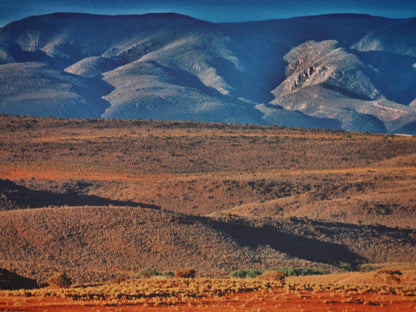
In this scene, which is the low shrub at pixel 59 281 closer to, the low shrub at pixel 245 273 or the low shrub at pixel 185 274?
the low shrub at pixel 185 274

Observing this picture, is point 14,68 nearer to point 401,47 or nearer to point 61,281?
point 401,47

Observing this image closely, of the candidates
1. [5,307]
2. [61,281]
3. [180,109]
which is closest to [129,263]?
[61,281]

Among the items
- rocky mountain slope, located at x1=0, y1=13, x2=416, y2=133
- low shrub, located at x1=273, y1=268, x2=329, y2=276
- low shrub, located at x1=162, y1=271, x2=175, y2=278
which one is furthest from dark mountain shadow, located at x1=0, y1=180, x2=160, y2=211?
rocky mountain slope, located at x1=0, y1=13, x2=416, y2=133

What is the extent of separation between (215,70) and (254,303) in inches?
5086

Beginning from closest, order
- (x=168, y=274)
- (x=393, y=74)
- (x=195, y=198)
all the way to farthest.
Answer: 1. (x=168, y=274)
2. (x=195, y=198)
3. (x=393, y=74)

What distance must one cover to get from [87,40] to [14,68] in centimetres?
4704

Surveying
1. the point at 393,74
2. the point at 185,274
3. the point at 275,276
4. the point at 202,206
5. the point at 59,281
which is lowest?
the point at 202,206

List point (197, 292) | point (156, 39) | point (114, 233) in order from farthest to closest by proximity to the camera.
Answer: point (156, 39), point (114, 233), point (197, 292)

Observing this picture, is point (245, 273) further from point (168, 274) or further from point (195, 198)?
point (195, 198)

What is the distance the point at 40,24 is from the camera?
18075 cm

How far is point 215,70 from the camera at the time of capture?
142125mm

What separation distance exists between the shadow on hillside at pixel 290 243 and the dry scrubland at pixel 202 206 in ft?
0.22

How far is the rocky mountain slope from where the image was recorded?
119 metres

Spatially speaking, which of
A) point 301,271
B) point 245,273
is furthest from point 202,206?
point 245,273
